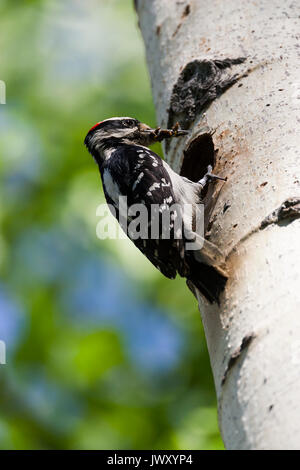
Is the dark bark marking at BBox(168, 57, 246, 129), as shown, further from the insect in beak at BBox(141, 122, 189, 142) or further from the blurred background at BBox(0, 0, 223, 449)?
the blurred background at BBox(0, 0, 223, 449)

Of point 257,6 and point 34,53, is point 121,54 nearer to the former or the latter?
point 34,53

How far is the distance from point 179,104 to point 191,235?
0.74m

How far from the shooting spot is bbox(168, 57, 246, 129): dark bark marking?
2.89 meters

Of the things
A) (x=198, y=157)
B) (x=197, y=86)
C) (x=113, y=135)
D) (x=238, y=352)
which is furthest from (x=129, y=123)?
(x=238, y=352)

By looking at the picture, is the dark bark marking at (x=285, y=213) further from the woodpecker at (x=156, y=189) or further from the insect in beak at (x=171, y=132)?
the insect in beak at (x=171, y=132)

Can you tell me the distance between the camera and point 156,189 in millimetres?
3217

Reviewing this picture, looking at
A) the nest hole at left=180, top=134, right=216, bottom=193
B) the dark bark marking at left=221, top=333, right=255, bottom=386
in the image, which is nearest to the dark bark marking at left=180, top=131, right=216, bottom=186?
the nest hole at left=180, top=134, right=216, bottom=193

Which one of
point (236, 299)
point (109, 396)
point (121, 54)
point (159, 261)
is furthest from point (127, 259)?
point (236, 299)

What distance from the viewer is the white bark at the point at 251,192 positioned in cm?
176

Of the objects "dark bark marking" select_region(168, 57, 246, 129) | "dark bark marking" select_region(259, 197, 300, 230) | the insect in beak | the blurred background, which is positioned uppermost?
"dark bark marking" select_region(168, 57, 246, 129)

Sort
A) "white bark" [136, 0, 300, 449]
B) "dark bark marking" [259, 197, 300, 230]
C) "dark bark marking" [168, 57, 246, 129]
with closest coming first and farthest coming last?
"white bark" [136, 0, 300, 449] → "dark bark marking" [259, 197, 300, 230] → "dark bark marking" [168, 57, 246, 129]

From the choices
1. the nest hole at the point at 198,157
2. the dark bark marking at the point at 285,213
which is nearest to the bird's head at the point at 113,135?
the nest hole at the point at 198,157

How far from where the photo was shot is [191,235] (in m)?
2.84

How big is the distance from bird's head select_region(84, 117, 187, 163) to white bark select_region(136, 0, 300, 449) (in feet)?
1.88
